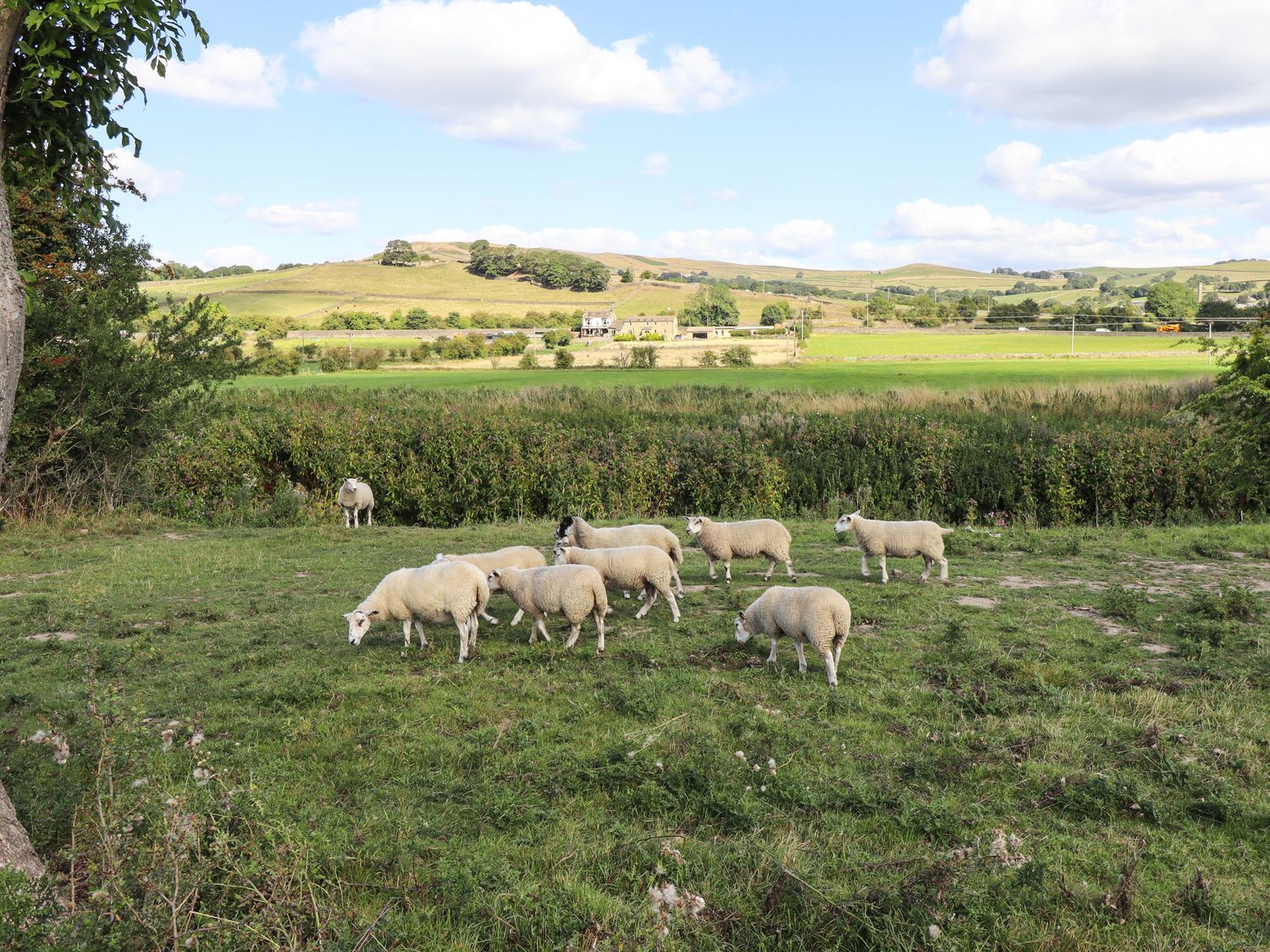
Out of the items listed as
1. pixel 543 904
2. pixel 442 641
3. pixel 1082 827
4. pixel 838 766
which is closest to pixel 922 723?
pixel 838 766

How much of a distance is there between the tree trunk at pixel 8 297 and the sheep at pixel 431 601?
14.9 feet

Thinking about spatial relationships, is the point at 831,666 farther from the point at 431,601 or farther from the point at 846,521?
the point at 846,521

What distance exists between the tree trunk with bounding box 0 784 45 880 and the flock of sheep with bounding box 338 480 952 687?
14.0ft

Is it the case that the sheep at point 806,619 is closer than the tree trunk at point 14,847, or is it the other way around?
the tree trunk at point 14,847

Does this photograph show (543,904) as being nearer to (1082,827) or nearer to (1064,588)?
(1082,827)

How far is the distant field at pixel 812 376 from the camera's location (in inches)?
1822

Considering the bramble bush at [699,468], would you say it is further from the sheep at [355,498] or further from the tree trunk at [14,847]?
the tree trunk at [14,847]

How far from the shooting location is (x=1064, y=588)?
11805 millimetres

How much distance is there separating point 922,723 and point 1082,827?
171 centimetres

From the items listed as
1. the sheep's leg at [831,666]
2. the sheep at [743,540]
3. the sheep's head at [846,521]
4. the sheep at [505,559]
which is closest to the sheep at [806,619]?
the sheep's leg at [831,666]

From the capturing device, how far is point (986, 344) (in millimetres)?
78000

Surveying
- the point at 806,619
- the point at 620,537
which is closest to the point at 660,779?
the point at 806,619

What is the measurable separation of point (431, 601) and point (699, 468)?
12527 millimetres

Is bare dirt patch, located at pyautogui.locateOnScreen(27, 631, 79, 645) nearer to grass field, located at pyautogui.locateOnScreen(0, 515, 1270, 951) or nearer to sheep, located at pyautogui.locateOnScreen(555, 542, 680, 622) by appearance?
grass field, located at pyautogui.locateOnScreen(0, 515, 1270, 951)
